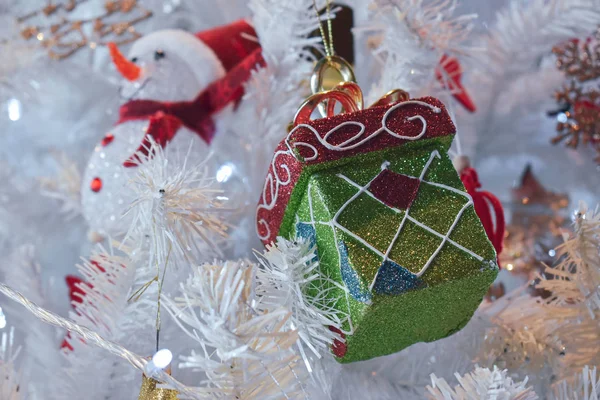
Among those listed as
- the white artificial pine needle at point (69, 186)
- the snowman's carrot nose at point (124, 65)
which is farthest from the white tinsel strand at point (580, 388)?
the white artificial pine needle at point (69, 186)

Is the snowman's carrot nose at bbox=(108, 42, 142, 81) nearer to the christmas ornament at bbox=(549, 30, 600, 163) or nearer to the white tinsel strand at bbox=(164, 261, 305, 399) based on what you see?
the white tinsel strand at bbox=(164, 261, 305, 399)

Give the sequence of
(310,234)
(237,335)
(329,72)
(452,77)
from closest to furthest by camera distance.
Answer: (237,335), (310,234), (329,72), (452,77)

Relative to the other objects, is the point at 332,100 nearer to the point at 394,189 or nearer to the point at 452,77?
the point at 394,189

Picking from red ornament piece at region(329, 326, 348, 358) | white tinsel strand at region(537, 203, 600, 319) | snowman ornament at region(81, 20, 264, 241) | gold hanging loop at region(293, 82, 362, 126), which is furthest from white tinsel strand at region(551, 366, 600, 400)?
snowman ornament at region(81, 20, 264, 241)

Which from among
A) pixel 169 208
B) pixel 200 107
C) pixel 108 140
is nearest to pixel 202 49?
pixel 200 107

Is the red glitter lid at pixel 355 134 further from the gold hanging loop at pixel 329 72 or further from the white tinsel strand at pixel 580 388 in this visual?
the white tinsel strand at pixel 580 388
